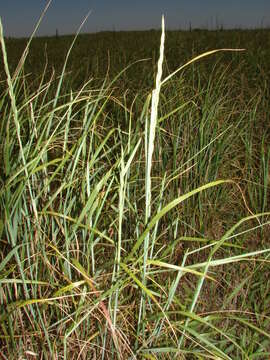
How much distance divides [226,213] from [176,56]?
8.09 ft

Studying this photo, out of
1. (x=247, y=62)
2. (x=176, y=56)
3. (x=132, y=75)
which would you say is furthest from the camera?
(x=176, y=56)

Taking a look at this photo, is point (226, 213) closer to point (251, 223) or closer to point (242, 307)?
point (251, 223)

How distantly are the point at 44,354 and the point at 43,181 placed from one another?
0.33 m

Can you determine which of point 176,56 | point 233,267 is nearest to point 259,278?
point 233,267

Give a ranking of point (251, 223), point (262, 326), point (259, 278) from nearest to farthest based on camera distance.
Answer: point (262, 326), point (259, 278), point (251, 223)

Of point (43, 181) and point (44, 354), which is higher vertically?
point (43, 181)

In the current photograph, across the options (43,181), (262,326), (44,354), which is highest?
(43,181)

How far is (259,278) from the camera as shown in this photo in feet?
3.91

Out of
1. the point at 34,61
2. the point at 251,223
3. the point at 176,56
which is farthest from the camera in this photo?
the point at 34,61

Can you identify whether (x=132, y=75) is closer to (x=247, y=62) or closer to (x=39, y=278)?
(x=247, y=62)

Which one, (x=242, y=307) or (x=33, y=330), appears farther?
(x=242, y=307)

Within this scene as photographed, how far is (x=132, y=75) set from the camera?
9.00ft

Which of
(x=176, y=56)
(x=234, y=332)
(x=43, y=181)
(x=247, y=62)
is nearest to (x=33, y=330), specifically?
(x=43, y=181)

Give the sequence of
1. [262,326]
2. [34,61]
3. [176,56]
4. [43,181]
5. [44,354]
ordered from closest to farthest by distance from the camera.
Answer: [44,354] < [43,181] < [262,326] < [176,56] < [34,61]
